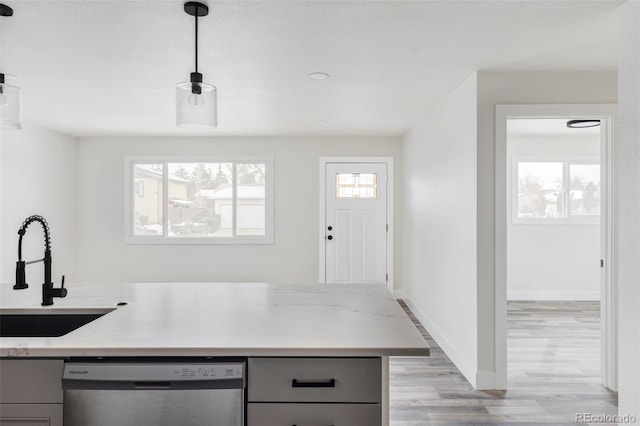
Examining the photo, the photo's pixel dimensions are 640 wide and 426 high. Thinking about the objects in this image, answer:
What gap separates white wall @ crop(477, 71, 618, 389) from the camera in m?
3.10

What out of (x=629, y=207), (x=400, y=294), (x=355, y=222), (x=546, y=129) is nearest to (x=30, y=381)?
(x=629, y=207)

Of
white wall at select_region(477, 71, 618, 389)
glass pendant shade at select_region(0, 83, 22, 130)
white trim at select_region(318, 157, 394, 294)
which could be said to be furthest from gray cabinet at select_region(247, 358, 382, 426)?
white trim at select_region(318, 157, 394, 294)

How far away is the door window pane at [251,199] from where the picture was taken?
620cm

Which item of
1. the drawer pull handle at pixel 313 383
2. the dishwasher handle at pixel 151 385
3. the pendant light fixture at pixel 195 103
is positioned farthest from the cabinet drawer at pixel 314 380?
the pendant light fixture at pixel 195 103

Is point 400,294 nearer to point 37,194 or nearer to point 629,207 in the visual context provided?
point 629,207

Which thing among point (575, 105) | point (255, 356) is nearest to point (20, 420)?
point (255, 356)

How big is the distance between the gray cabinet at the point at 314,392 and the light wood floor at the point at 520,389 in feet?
4.43

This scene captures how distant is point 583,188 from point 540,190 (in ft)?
2.00

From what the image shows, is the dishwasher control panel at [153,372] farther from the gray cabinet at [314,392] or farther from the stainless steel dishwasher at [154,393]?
the gray cabinet at [314,392]

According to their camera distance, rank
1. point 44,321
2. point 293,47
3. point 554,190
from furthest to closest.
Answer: point 554,190, point 293,47, point 44,321

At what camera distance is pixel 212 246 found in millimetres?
6168

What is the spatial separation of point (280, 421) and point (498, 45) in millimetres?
2429

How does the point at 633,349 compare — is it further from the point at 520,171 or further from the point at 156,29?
the point at 520,171

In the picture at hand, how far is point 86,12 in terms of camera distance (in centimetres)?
217
